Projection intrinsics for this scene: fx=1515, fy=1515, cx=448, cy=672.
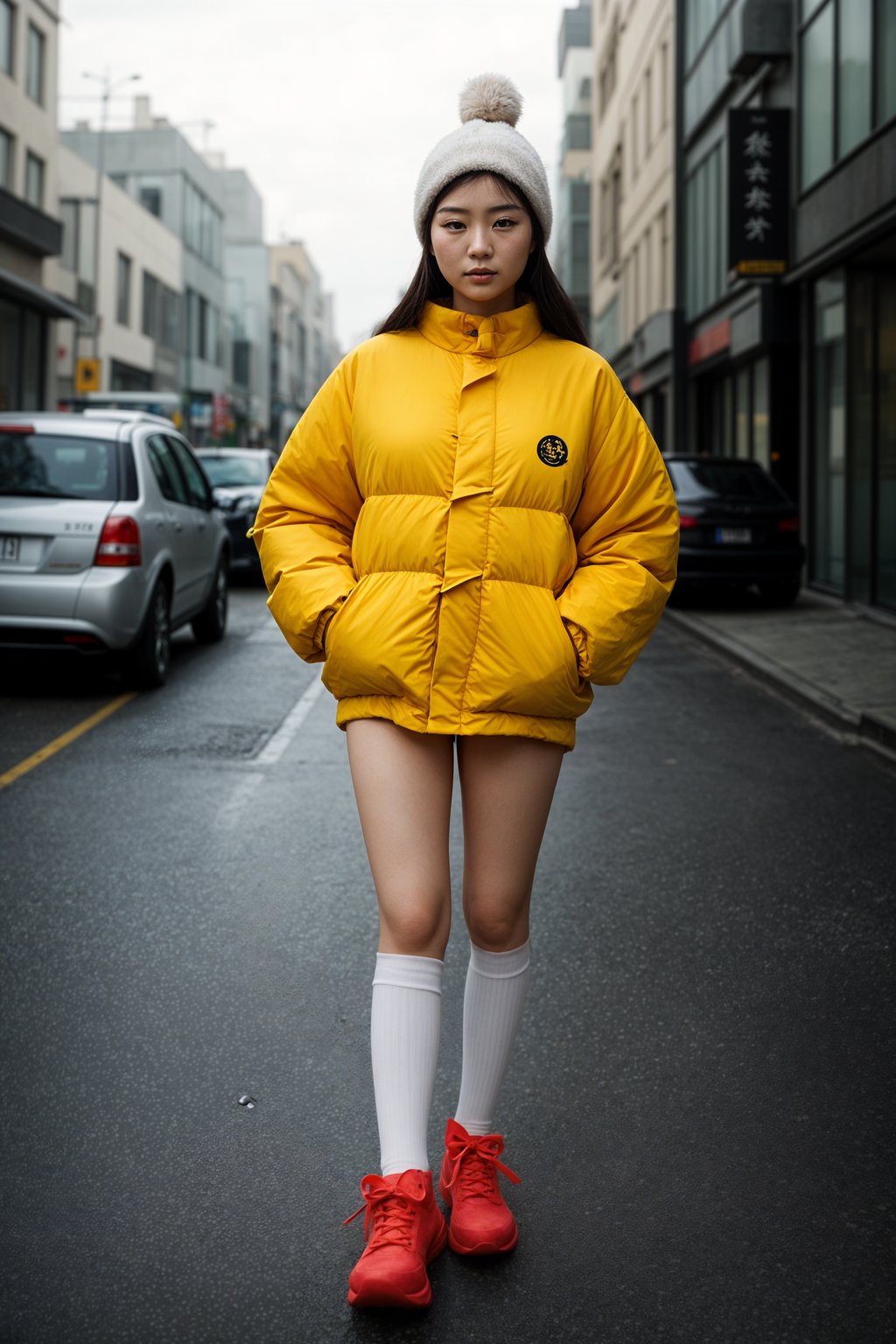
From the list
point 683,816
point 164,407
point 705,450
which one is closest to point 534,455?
point 683,816

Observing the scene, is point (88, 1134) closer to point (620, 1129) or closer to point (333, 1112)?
point (333, 1112)

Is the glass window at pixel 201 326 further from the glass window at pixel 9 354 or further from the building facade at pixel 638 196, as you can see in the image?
the glass window at pixel 9 354

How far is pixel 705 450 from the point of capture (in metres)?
28.4

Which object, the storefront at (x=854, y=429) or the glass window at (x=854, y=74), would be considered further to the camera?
the glass window at (x=854, y=74)

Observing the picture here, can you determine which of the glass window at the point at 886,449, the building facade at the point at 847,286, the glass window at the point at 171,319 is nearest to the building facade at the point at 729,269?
the building facade at the point at 847,286

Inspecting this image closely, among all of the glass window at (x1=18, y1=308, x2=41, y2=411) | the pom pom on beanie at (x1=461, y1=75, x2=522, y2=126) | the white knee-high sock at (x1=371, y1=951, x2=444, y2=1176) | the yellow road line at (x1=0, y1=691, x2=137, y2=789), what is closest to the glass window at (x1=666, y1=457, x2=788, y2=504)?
the yellow road line at (x1=0, y1=691, x2=137, y2=789)

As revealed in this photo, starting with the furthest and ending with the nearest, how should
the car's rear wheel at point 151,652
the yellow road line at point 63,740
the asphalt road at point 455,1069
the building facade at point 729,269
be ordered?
1. the building facade at point 729,269
2. the car's rear wheel at point 151,652
3. the yellow road line at point 63,740
4. the asphalt road at point 455,1069

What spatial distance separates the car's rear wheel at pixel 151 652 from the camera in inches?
383

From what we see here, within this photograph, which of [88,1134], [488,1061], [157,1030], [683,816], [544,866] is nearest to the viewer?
[488,1061]

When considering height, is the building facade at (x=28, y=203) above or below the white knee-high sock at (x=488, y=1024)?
above

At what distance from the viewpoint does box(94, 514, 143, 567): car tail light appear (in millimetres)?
9281

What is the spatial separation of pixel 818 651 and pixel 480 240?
10.0m

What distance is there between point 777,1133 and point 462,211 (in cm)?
205

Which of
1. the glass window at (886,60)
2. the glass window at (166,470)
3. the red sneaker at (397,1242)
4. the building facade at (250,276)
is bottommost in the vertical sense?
the red sneaker at (397,1242)
